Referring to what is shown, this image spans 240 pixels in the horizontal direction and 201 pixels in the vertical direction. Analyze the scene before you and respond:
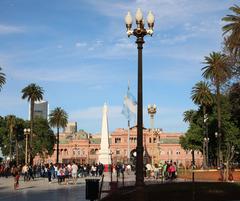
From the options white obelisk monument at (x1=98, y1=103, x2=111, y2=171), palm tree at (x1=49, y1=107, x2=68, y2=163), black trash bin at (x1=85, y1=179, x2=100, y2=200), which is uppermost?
palm tree at (x1=49, y1=107, x2=68, y2=163)

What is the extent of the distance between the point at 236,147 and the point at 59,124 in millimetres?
45786

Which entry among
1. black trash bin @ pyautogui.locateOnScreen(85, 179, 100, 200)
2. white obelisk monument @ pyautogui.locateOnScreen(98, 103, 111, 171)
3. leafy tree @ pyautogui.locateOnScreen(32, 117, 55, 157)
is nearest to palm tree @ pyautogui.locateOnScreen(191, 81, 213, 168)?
white obelisk monument @ pyautogui.locateOnScreen(98, 103, 111, 171)

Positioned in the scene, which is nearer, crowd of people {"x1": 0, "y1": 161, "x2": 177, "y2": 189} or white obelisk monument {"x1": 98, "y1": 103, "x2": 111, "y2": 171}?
crowd of people {"x1": 0, "y1": 161, "x2": 177, "y2": 189}

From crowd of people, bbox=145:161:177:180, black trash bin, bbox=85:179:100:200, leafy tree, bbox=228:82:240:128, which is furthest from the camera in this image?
leafy tree, bbox=228:82:240:128

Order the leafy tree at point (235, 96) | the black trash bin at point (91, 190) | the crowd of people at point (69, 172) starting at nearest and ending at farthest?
the black trash bin at point (91, 190) → the crowd of people at point (69, 172) → the leafy tree at point (235, 96)

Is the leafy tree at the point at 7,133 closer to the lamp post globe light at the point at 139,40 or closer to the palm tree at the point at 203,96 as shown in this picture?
the palm tree at the point at 203,96

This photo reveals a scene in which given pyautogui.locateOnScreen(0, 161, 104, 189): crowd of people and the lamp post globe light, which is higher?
the lamp post globe light

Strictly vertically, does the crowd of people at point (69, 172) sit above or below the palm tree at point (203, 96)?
below

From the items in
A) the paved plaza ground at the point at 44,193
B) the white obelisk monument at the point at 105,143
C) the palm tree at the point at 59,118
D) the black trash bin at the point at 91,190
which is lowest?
the paved plaza ground at the point at 44,193

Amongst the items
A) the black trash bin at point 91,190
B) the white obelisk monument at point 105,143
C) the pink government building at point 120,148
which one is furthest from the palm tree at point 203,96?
the pink government building at point 120,148

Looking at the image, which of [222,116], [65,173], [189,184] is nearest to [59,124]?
[222,116]

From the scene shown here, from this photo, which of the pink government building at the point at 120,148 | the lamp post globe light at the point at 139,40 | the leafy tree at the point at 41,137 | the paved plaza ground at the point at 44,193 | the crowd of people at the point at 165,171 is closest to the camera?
the lamp post globe light at the point at 139,40

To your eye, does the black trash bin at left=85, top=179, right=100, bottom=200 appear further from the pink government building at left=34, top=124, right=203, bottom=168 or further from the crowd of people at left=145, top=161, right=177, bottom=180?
the pink government building at left=34, top=124, right=203, bottom=168

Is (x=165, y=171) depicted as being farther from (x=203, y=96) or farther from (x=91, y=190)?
(x=203, y=96)
